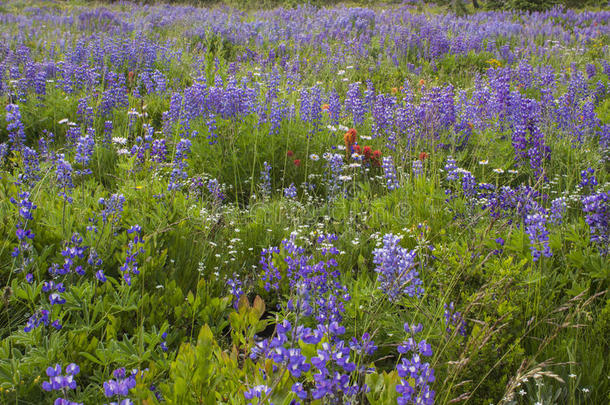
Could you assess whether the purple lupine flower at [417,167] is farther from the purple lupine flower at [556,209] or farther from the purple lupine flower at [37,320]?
the purple lupine flower at [37,320]

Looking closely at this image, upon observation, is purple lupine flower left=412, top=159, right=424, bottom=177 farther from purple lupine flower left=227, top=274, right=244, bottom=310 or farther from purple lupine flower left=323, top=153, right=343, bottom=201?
purple lupine flower left=227, top=274, right=244, bottom=310

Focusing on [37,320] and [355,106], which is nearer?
[37,320]

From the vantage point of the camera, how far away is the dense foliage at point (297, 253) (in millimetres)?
1644

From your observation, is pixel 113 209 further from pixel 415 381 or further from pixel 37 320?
pixel 415 381

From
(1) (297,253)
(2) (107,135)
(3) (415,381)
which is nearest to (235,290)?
(1) (297,253)

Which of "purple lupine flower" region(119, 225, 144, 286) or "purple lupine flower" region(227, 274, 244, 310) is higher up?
"purple lupine flower" region(119, 225, 144, 286)

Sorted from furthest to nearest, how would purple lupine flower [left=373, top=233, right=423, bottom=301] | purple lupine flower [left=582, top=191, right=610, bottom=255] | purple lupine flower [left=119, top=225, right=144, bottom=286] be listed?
purple lupine flower [left=582, top=191, right=610, bottom=255], purple lupine flower [left=119, top=225, right=144, bottom=286], purple lupine flower [left=373, top=233, right=423, bottom=301]

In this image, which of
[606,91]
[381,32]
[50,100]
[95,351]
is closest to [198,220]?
[95,351]

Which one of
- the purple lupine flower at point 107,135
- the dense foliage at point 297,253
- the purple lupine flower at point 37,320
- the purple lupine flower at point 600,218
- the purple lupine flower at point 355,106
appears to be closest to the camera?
the dense foliage at point 297,253

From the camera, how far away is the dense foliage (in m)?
1.64

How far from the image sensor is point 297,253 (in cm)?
258

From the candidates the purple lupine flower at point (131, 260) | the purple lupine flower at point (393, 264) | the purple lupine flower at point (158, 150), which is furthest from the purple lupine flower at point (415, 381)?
the purple lupine flower at point (158, 150)

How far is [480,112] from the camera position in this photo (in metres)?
4.57

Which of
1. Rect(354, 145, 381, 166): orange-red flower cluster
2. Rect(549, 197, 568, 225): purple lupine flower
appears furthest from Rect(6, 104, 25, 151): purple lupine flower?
Rect(549, 197, 568, 225): purple lupine flower
